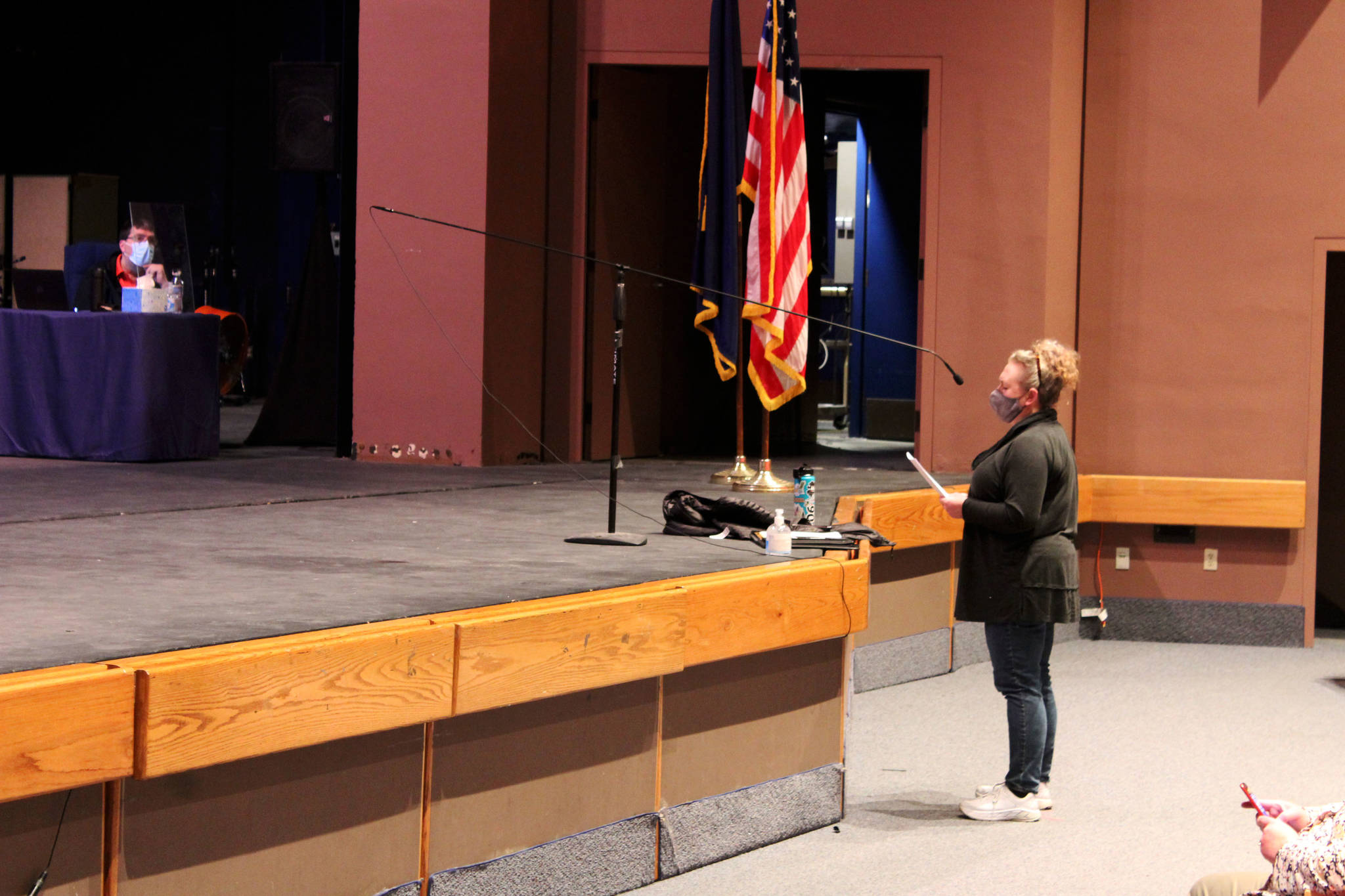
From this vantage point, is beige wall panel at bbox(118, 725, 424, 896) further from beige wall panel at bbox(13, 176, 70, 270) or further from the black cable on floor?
beige wall panel at bbox(13, 176, 70, 270)

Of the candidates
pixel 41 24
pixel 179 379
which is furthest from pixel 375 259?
pixel 41 24

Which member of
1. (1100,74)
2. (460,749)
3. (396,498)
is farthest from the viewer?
(1100,74)

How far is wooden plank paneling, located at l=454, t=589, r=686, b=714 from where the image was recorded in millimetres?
3055

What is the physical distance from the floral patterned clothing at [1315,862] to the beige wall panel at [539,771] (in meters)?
1.61

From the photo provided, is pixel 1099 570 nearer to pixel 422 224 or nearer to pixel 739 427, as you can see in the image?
pixel 739 427

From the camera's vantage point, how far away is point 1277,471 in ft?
22.7

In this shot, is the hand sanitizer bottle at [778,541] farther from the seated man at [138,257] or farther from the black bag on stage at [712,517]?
the seated man at [138,257]

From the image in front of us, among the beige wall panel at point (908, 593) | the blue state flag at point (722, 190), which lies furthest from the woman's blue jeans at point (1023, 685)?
the blue state flag at point (722, 190)

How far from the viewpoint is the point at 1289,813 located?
237 centimetres

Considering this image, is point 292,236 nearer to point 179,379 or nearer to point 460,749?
point 179,379

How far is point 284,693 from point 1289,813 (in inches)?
67.4

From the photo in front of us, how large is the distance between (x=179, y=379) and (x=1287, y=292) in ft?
16.7

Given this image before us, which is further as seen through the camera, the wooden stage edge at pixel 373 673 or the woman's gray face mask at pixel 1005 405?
the woman's gray face mask at pixel 1005 405

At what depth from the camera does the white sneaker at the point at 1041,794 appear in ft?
13.9
